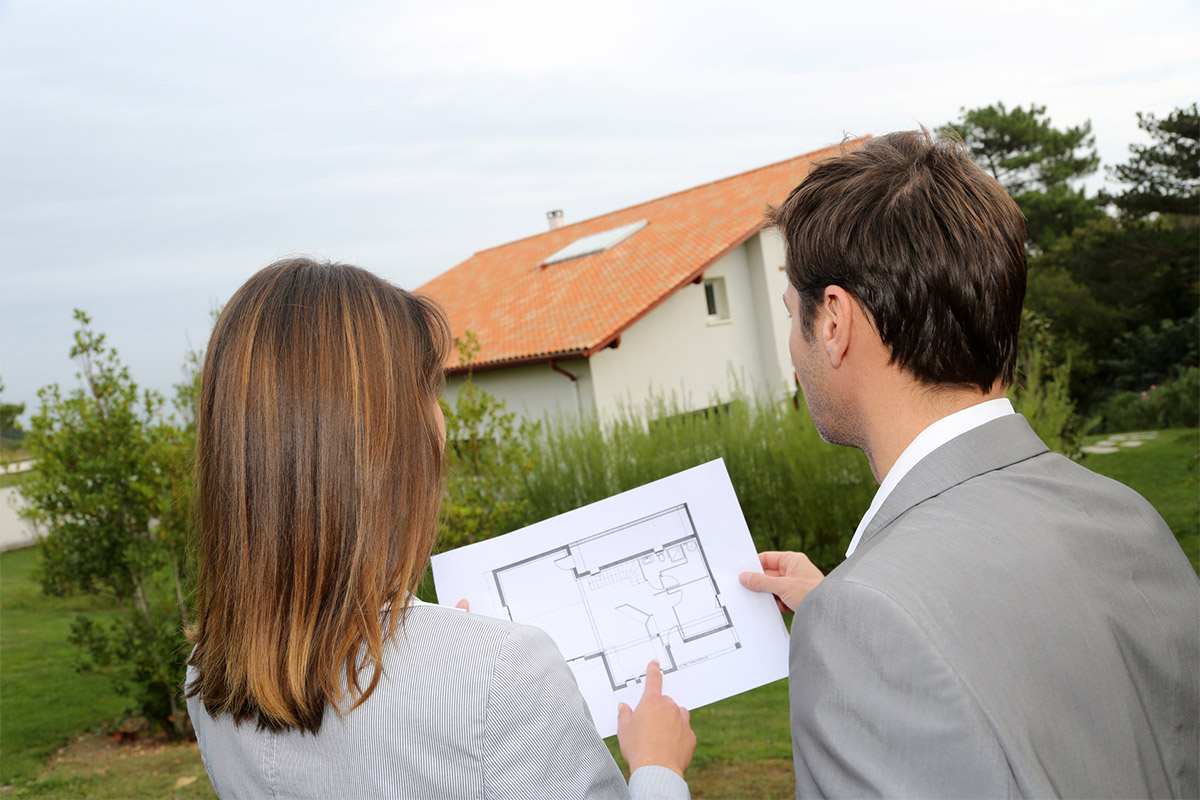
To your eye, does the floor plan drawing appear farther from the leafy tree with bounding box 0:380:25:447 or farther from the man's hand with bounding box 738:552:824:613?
the leafy tree with bounding box 0:380:25:447

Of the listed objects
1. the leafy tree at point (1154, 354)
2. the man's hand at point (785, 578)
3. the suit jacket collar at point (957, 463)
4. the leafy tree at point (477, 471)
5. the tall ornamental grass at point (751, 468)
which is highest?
the suit jacket collar at point (957, 463)

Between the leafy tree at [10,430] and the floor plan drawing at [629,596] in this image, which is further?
the leafy tree at [10,430]

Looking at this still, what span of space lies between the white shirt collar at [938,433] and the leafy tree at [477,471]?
510cm

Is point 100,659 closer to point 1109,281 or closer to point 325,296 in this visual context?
point 325,296

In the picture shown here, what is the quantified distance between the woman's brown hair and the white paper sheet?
0.57 meters

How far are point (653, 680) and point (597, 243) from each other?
71.4 feet

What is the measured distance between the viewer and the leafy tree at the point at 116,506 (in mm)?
6930

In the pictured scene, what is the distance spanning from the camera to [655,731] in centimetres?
180

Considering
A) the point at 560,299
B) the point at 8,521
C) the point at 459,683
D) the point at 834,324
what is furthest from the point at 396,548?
the point at 8,521

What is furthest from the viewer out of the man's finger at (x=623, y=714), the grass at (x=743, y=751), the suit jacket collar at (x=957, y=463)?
the grass at (x=743, y=751)

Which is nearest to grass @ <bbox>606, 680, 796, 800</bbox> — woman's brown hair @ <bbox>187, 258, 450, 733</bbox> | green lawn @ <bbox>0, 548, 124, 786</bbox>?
woman's brown hair @ <bbox>187, 258, 450, 733</bbox>

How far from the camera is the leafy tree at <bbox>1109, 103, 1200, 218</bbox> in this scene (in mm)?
20641

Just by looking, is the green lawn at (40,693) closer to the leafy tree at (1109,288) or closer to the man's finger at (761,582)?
the man's finger at (761,582)

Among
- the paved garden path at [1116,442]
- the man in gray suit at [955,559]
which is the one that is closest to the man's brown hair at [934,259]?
the man in gray suit at [955,559]
